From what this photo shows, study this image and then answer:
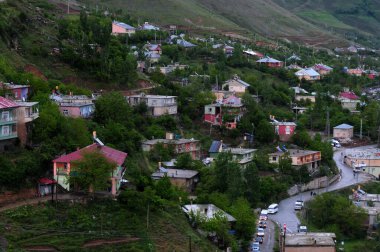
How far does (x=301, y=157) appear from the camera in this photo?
145 feet

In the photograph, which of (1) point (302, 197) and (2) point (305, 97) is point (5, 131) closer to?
(1) point (302, 197)

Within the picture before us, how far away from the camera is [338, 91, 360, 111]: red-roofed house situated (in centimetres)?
6231

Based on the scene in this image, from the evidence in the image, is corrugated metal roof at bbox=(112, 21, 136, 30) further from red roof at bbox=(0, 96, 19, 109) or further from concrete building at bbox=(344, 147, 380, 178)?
red roof at bbox=(0, 96, 19, 109)

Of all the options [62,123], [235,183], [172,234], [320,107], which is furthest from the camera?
[320,107]

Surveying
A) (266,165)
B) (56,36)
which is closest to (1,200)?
(266,165)

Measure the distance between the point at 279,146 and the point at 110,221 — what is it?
20698 millimetres

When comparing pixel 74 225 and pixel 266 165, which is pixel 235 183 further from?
pixel 74 225

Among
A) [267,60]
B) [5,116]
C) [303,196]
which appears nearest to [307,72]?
[267,60]

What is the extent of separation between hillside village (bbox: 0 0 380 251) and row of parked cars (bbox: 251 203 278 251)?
0.10 meters

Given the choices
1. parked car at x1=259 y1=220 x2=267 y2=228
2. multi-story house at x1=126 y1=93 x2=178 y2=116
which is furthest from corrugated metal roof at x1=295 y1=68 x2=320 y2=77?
parked car at x1=259 y1=220 x2=267 y2=228

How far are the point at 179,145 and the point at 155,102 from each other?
4.34 meters

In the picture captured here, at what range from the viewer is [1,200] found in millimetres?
26562

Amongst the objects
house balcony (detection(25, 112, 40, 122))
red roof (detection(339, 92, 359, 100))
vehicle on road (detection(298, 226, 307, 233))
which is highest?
house balcony (detection(25, 112, 40, 122))

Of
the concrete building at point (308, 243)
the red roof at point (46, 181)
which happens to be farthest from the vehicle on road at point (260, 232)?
the red roof at point (46, 181)
